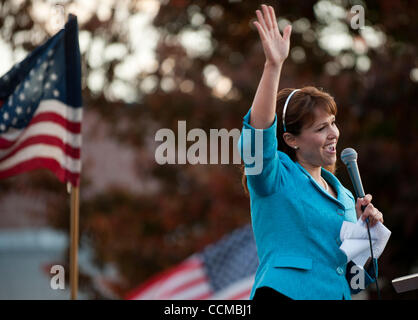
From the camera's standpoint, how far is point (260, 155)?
2.80 meters

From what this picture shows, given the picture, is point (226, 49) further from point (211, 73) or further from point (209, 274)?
point (209, 274)

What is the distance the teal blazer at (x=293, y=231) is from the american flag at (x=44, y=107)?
2.61 meters

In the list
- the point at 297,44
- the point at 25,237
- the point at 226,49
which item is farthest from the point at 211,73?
the point at 25,237

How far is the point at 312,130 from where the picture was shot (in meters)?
3.04

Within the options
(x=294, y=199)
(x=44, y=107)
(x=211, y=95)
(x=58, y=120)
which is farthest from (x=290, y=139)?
(x=211, y=95)

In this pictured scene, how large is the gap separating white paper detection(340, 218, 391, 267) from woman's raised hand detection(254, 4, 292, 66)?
0.70 meters

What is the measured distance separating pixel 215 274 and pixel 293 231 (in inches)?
181

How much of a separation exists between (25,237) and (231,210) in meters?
20.3

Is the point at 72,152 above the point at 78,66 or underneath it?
underneath

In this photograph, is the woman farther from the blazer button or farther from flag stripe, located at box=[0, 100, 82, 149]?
flag stripe, located at box=[0, 100, 82, 149]

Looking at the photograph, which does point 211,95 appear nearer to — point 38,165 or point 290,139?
point 38,165

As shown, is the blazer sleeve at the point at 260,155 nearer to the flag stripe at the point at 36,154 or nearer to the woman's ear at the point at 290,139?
the woman's ear at the point at 290,139

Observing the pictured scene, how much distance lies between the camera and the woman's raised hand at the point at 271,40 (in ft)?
9.25

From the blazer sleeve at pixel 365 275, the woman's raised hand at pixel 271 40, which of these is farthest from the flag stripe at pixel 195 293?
the woman's raised hand at pixel 271 40
